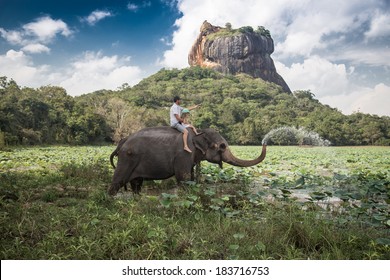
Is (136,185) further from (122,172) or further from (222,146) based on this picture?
(222,146)

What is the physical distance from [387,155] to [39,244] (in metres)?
15.2

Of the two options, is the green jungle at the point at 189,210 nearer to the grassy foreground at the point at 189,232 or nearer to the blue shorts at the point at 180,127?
the grassy foreground at the point at 189,232

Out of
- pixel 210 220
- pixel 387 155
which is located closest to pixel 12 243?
pixel 210 220

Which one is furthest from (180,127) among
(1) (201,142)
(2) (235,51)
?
(2) (235,51)

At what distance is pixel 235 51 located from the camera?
54.6 ft

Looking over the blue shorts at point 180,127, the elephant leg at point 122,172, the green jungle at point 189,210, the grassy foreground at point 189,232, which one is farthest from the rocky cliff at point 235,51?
the grassy foreground at point 189,232

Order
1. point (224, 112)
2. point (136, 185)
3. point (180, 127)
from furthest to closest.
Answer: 1. point (224, 112)
2. point (136, 185)
3. point (180, 127)

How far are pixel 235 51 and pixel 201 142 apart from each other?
11602mm

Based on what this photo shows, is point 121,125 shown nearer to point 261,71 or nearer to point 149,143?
point 261,71

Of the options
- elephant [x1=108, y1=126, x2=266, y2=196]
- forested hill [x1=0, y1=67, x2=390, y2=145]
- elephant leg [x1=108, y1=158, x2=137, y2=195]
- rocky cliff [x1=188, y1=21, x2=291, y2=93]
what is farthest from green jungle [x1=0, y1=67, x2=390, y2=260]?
rocky cliff [x1=188, y1=21, x2=291, y2=93]

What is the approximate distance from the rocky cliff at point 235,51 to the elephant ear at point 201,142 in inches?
279

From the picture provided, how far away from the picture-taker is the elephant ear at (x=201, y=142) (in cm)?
608

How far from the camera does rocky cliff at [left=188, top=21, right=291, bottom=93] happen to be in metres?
13.4

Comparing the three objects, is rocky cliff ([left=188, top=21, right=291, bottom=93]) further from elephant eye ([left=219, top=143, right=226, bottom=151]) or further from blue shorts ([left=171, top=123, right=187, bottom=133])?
blue shorts ([left=171, top=123, right=187, bottom=133])
